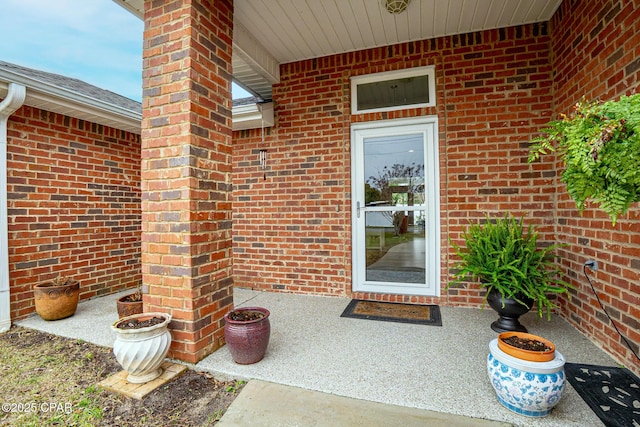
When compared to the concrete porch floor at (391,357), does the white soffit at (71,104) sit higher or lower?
higher

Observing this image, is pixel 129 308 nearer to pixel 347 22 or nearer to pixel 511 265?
pixel 511 265

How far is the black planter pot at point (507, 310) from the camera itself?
248cm

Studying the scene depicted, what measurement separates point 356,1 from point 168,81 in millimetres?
1877

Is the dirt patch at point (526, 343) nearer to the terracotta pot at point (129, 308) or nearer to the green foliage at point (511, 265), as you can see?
the green foliage at point (511, 265)

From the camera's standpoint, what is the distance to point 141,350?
191 centimetres

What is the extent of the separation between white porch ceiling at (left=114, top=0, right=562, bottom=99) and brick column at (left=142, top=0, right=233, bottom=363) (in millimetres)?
706

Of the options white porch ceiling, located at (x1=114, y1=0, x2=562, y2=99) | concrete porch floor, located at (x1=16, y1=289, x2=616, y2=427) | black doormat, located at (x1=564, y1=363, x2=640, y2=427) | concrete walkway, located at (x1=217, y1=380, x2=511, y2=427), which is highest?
white porch ceiling, located at (x1=114, y1=0, x2=562, y2=99)

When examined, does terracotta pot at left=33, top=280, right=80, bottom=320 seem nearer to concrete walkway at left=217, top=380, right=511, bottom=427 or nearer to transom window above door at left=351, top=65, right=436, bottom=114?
concrete walkway at left=217, top=380, right=511, bottom=427

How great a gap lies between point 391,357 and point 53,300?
344 centimetres

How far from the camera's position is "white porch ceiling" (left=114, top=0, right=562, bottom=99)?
111 inches

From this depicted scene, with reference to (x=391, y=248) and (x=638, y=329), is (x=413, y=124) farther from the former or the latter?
(x=638, y=329)

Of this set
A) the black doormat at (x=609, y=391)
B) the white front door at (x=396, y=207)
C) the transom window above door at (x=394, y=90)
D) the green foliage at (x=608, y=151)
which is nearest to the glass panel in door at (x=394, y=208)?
the white front door at (x=396, y=207)

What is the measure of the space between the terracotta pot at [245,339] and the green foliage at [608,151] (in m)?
2.02

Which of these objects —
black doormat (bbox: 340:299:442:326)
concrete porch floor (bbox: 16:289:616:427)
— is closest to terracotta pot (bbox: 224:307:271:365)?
concrete porch floor (bbox: 16:289:616:427)
